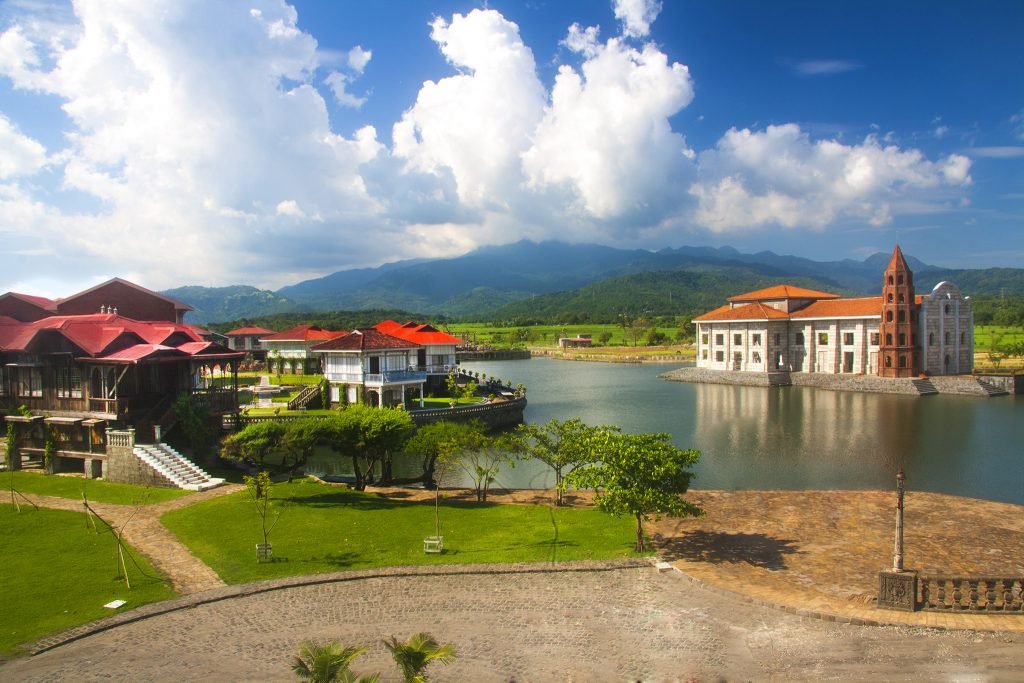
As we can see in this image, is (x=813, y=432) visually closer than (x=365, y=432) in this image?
No

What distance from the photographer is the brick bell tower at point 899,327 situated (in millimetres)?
66688

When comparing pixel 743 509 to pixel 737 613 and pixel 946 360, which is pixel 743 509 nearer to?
pixel 737 613

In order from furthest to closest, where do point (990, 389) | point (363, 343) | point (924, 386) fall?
point (924, 386), point (990, 389), point (363, 343)

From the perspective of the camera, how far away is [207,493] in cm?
2314

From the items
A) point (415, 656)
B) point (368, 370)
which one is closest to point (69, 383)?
point (368, 370)

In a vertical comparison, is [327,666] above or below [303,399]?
below

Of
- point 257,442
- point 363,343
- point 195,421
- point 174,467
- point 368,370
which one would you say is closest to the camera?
point 174,467

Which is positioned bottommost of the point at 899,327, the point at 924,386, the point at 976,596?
the point at 976,596

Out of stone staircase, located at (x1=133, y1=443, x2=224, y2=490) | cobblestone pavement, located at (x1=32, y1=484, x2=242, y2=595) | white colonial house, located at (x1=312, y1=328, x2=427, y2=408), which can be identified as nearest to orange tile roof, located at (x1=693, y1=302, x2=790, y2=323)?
white colonial house, located at (x1=312, y1=328, x2=427, y2=408)

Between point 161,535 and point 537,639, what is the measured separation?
12084 millimetres

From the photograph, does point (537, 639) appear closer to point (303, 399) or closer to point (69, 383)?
point (69, 383)

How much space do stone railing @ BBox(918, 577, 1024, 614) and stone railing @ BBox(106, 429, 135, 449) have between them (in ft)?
87.8

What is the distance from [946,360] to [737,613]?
69.8m

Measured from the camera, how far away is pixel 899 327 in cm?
6719
